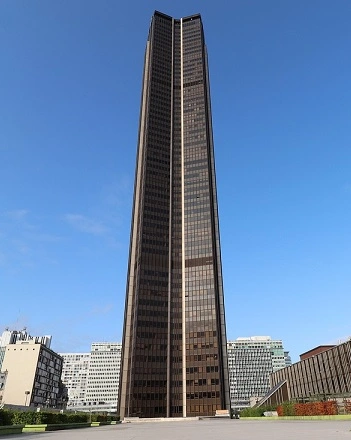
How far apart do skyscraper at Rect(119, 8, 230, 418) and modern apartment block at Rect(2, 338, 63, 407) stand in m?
36.8

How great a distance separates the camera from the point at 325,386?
254ft

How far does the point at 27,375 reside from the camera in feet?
431

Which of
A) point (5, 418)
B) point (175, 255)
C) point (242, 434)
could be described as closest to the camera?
point (242, 434)

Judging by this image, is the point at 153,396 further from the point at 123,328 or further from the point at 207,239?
the point at 207,239

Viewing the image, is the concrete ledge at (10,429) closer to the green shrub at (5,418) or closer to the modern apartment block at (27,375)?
the green shrub at (5,418)

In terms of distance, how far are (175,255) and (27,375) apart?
71.9 meters

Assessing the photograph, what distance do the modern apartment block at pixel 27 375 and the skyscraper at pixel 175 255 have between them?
36.8m

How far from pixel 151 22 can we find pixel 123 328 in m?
164

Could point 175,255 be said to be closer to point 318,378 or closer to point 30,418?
point 318,378

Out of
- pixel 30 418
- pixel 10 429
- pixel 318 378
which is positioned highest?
pixel 318 378

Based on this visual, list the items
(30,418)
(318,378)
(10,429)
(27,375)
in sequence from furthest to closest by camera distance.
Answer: (27,375), (318,378), (30,418), (10,429)

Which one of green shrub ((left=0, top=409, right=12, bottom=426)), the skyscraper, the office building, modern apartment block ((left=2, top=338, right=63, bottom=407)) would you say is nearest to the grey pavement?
green shrub ((left=0, top=409, right=12, bottom=426))

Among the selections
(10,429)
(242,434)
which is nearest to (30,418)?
(10,429)

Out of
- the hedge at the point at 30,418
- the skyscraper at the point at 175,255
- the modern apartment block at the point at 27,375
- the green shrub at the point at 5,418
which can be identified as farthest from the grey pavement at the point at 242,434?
the modern apartment block at the point at 27,375
